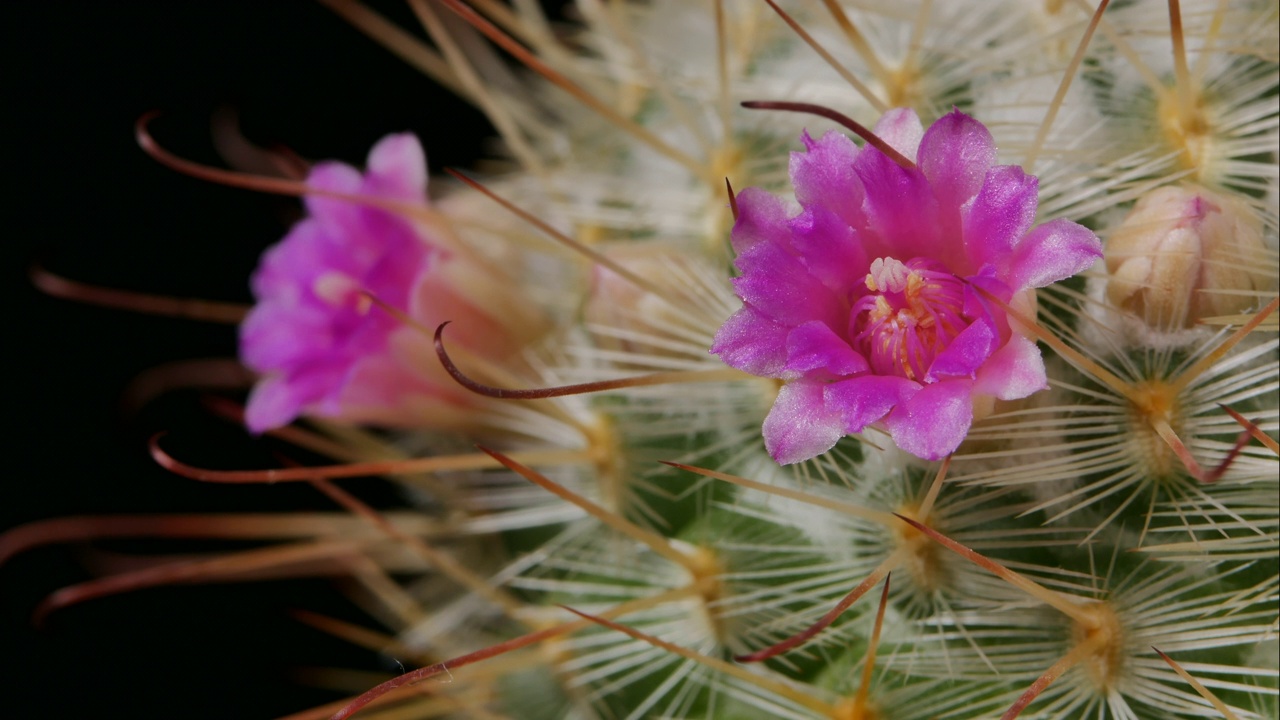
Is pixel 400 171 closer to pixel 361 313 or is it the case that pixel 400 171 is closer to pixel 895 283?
pixel 361 313

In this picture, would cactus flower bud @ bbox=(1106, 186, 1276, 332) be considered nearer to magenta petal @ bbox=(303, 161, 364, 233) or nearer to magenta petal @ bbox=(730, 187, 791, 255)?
magenta petal @ bbox=(730, 187, 791, 255)

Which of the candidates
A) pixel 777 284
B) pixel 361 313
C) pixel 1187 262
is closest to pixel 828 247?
pixel 777 284

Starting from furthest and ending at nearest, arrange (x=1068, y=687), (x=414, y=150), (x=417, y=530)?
(x=417, y=530) → (x=414, y=150) → (x=1068, y=687)

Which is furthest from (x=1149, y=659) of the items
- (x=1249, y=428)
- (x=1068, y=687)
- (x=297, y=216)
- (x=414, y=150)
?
(x=297, y=216)

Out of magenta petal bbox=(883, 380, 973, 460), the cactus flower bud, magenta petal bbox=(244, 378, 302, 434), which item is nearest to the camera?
magenta petal bbox=(883, 380, 973, 460)

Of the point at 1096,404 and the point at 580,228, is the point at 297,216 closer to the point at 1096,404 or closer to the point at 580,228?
the point at 580,228

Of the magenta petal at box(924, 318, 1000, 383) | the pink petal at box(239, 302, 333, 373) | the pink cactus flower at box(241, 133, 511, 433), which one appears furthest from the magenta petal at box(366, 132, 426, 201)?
the magenta petal at box(924, 318, 1000, 383)
